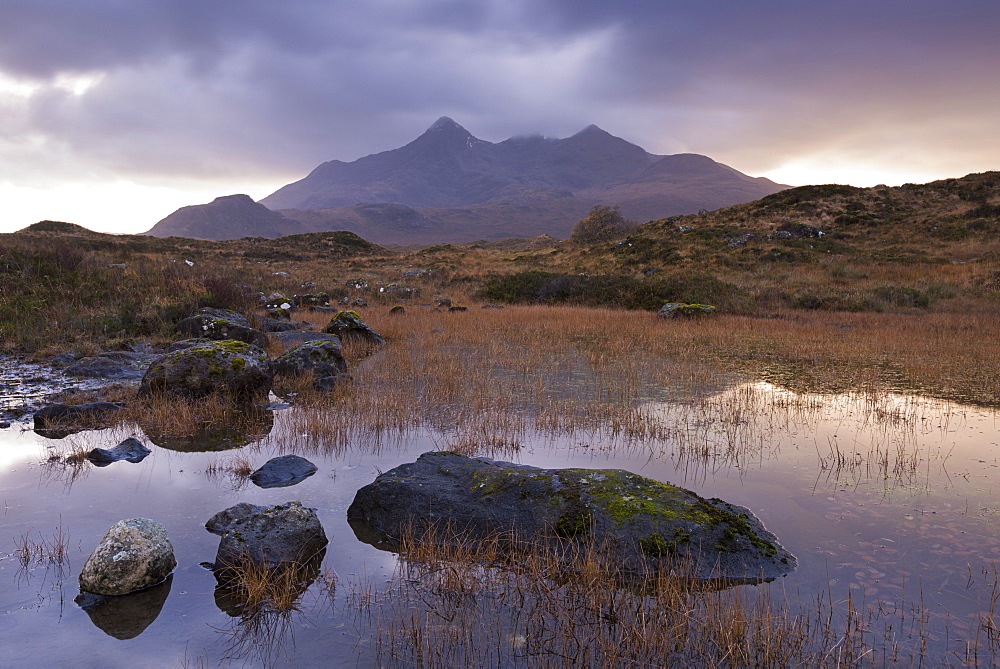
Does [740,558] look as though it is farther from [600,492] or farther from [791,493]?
[791,493]

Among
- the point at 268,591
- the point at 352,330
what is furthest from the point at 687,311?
the point at 268,591

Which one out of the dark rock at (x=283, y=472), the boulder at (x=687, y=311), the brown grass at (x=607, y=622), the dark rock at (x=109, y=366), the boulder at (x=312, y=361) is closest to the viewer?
the brown grass at (x=607, y=622)

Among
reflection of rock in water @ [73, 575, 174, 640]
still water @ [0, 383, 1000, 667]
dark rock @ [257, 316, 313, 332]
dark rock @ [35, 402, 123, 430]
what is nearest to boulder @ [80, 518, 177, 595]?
reflection of rock in water @ [73, 575, 174, 640]

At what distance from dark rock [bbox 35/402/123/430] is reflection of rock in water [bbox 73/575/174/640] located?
5.47 metres

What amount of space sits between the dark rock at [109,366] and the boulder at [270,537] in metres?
8.57

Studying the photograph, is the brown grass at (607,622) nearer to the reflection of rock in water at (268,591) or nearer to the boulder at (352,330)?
the reflection of rock in water at (268,591)

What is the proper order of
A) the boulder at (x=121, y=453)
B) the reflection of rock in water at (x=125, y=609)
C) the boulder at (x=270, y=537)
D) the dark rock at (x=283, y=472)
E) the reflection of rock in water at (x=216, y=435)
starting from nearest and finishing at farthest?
the reflection of rock in water at (x=125, y=609) → the boulder at (x=270, y=537) → the dark rock at (x=283, y=472) → the boulder at (x=121, y=453) → the reflection of rock in water at (x=216, y=435)

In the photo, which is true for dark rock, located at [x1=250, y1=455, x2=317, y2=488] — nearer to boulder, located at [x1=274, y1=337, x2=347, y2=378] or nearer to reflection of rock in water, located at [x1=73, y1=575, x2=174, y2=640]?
reflection of rock in water, located at [x1=73, y1=575, x2=174, y2=640]

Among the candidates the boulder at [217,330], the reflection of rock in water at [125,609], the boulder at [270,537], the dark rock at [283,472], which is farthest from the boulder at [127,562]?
the boulder at [217,330]

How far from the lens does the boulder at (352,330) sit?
664 inches

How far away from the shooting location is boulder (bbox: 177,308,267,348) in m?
14.8

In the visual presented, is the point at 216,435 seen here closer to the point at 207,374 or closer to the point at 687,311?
the point at 207,374

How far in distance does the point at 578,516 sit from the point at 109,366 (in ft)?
38.1

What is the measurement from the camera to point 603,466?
22.9 feet
